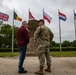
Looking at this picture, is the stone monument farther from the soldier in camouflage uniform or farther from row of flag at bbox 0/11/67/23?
row of flag at bbox 0/11/67/23

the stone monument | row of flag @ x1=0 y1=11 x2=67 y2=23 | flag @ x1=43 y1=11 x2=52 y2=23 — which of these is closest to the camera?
the stone monument

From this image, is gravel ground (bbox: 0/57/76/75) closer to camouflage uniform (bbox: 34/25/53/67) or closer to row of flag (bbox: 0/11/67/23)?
camouflage uniform (bbox: 34/25/53/67)

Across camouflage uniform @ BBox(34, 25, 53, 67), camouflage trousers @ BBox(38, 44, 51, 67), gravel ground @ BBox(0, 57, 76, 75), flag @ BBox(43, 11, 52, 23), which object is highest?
flag @ BBox(43, 11, 52, 23)

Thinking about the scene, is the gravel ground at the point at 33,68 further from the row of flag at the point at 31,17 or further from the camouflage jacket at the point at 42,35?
the row of flag at the point at 31,17

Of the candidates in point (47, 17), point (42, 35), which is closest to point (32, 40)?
point (42, 35)

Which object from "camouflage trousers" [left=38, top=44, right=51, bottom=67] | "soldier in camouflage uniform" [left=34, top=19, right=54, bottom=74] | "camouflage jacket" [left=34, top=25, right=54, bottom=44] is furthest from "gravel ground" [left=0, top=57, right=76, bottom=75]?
"camouflage jacket" [left=34, top=25, right=54, bottom=44]

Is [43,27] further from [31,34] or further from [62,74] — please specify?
[31,34]

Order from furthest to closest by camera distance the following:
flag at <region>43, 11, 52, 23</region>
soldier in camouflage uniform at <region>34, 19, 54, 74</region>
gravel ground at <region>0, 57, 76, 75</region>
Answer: flag at <region>43, 11, 52, 23</region>
gravel ground at <region>0, 57, 76, 75</region>
soldier in camouflage uniform at <region>34, 19, 54, 74</region>

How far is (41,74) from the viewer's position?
655 centimetres

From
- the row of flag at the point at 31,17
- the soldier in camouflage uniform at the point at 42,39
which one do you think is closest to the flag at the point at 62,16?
the row of flag at the point at 31,17

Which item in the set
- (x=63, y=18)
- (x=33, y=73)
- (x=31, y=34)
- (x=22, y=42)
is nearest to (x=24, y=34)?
(x=22, y=42)

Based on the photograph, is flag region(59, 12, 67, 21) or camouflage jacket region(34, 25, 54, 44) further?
flag region(59, 12, 67, 21)

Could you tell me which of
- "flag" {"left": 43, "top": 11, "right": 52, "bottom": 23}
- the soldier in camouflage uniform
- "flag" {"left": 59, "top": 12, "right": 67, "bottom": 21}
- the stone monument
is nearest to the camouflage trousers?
the soldier in camouflage uniform

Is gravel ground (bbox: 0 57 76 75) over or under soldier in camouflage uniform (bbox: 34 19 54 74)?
under
